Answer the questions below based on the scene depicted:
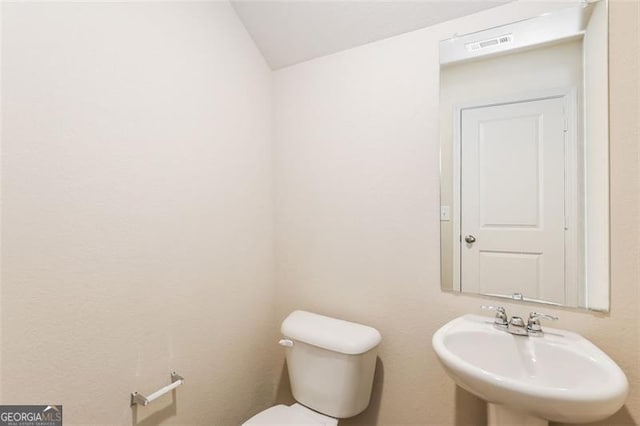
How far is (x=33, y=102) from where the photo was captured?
88 centimetres

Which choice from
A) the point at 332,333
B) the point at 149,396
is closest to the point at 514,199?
the point at 332,333

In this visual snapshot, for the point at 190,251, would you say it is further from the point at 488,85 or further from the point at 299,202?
the point at 488,85

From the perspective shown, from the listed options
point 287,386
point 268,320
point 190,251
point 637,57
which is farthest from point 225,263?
point 637,57

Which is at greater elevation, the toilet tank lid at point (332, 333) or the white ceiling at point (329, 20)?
the white ceiling at point (329, 20)

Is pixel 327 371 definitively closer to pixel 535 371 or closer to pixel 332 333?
pixel 332 333

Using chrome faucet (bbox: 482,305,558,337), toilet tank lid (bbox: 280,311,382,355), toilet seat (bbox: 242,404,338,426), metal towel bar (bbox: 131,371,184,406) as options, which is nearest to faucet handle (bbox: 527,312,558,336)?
chrome faucet (bbox: 482,305,558,337)

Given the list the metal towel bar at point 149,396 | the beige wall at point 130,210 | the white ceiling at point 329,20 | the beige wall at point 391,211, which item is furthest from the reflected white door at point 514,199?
the metal towel bar at point 149,396

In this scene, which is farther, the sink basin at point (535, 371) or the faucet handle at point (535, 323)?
the faucet handle at point (535, 323)

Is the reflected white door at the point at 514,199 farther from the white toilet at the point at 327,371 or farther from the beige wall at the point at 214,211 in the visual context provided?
the white toilet at the point at 327,371

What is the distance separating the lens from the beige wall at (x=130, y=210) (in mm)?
877

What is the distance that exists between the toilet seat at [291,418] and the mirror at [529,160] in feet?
2.55

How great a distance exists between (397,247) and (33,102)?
135 centimetres

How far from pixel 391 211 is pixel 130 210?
1038mm

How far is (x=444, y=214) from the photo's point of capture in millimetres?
1317
